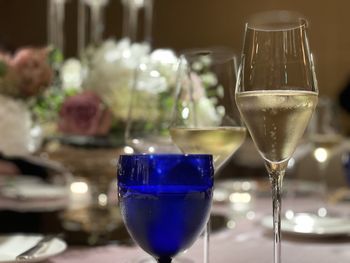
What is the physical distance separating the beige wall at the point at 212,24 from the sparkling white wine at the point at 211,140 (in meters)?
3.43

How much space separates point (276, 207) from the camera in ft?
2.50

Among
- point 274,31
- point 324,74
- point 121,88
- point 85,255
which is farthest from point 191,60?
point 324,74

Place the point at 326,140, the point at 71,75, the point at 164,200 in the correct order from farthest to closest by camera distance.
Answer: the point at 326,140, the point at 71,75, the point at 164,200

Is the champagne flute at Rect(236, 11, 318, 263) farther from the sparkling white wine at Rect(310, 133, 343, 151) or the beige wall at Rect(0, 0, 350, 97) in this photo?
the beige wall at Rect(0, 0, 350, 97)

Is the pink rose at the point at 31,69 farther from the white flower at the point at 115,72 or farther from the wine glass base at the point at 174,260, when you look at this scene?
the wine glass base at the point at 174,260

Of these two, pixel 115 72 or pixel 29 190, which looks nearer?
pixel 115 72

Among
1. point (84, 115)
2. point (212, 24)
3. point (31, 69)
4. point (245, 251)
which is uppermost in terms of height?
point (212, 24)

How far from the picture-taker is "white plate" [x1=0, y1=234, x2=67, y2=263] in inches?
34.6

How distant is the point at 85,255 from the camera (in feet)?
3.24

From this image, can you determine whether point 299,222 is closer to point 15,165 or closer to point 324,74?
point 15,165

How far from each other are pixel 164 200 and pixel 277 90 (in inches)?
7.8

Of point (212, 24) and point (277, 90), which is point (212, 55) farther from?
point (212, 24)

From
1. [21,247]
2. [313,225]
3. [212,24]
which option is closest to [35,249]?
[21,247]

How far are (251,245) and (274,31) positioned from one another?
43 cm
